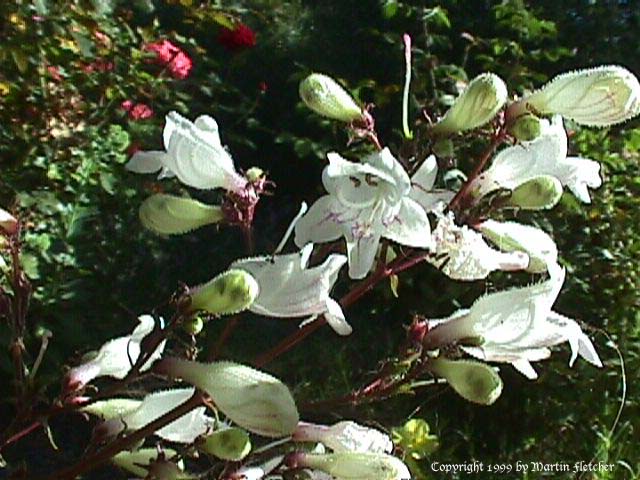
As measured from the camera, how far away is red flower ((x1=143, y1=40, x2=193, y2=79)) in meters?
3.16

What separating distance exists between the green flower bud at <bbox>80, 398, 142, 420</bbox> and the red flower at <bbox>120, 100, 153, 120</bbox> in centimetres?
224

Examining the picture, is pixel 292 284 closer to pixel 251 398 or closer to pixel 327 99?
pixel 251 398

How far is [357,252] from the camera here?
0.88 metres

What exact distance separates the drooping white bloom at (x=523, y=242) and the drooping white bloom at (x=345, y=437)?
0.19 meters

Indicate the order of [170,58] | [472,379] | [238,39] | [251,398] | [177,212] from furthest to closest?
1. [238,39]
2. [170,58]
3. [177,212]
4. [472,379]
5. [251,398]

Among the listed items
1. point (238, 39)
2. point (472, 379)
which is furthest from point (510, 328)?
point (238, 39)

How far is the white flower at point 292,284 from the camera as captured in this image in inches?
33.2

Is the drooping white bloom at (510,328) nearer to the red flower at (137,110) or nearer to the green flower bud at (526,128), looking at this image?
the green flower bud at (526,128)

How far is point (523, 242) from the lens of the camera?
0.95 meters

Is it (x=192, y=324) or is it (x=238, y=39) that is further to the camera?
(x=238, y=39)

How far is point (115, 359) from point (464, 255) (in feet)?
1.05

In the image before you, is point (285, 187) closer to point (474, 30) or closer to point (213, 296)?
point (474, 30)

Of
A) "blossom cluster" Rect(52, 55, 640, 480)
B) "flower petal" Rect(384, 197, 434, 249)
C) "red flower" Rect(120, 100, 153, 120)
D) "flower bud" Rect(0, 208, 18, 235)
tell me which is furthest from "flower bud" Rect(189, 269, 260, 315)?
"red flower" Rect(120, 100, 153, 120)

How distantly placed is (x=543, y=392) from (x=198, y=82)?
4.88 ft
